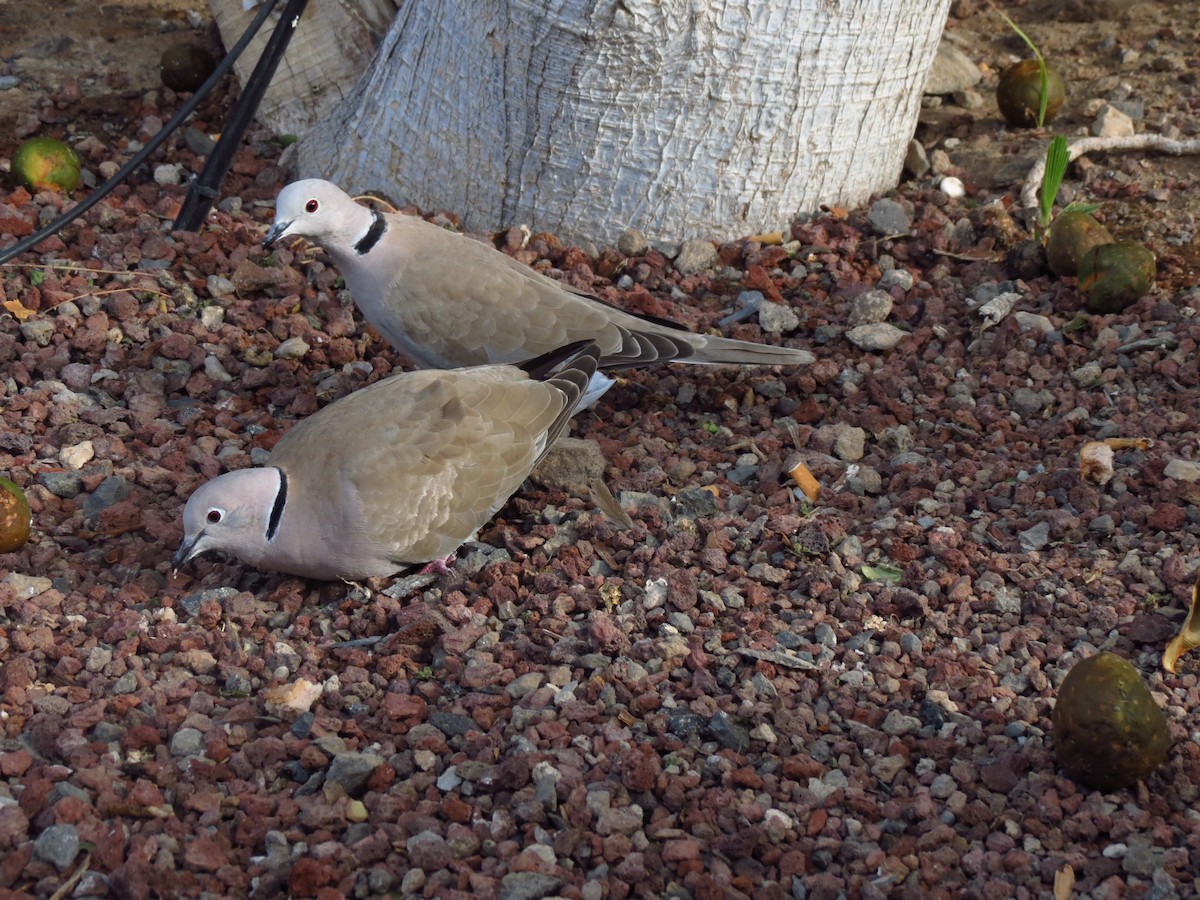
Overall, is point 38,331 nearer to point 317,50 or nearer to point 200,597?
point 200,597

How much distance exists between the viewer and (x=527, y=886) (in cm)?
261

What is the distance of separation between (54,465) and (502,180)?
7.08 ft

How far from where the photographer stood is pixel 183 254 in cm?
534

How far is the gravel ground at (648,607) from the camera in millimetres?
2748

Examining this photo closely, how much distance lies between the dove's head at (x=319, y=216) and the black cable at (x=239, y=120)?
2.93ft

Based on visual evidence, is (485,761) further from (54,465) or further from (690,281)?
(690,281)

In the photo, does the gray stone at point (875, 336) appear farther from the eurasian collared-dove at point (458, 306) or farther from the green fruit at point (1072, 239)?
the green fruit at point (1072, 239)

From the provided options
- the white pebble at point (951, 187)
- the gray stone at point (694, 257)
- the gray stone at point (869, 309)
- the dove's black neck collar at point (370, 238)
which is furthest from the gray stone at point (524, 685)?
the white pebble at point (951, 187)

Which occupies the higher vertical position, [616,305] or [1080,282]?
[1080,282]

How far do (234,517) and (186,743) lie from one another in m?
0.77

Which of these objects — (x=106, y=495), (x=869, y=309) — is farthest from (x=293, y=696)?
(x=869, y=309)

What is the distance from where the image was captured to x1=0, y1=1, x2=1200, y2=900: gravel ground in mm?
2748

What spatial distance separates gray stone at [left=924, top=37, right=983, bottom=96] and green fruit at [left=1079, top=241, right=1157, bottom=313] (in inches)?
68.8

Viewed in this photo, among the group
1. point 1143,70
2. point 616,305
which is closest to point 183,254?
point 616,305
